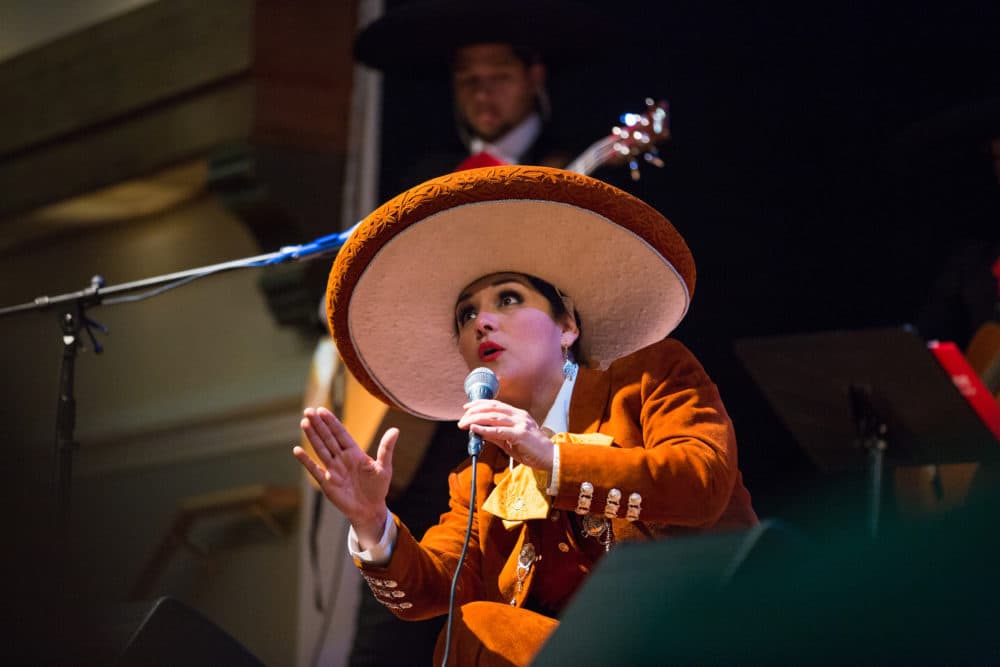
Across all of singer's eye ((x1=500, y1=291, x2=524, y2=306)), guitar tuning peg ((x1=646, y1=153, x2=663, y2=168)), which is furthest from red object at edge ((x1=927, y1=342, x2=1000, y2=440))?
singer's eye ((x1=500, y1=291, x2=524, y2=306))

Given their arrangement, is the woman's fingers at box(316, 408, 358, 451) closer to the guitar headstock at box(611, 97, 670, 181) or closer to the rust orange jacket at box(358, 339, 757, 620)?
the rust orange jacket at box(358, 339, 757, 620)

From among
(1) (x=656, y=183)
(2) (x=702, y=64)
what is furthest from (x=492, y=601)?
(2) (x=702, y=64)

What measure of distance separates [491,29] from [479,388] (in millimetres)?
2312

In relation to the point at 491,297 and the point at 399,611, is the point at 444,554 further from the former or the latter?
the point at 491,297

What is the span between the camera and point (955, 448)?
3328 mm

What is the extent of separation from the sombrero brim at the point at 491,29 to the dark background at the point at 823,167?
6 centimetres

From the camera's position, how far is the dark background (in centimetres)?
421

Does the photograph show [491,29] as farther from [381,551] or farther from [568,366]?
[381,551]

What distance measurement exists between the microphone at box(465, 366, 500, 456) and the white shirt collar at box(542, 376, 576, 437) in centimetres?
18

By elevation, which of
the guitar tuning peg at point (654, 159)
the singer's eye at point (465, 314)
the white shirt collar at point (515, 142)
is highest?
the guitar tuning peg at point (654, 159)

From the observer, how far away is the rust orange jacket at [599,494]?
2.17 metres

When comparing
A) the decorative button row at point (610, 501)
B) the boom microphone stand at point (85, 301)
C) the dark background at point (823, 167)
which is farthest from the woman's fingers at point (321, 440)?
the dark background at point (823, 167)

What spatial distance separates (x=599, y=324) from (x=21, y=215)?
14.2 feet

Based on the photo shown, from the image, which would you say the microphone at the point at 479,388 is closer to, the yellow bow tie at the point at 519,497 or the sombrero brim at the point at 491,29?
the yellow bow tie at the point at 519,497
